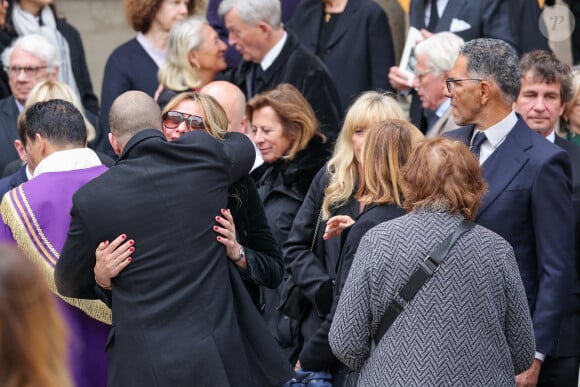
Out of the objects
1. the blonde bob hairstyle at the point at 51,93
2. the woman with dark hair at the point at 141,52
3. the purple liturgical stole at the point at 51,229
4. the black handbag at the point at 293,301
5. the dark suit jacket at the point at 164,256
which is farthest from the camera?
the woman with dark hair at the point at 141,52

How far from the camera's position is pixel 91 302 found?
485 cm

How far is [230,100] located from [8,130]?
192 centimetres

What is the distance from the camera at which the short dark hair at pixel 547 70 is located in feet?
19.1

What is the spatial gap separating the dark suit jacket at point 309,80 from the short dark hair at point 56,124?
2177 mm

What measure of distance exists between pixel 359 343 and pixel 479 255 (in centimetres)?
56

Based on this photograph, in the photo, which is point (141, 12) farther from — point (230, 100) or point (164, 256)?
point (164, 256)

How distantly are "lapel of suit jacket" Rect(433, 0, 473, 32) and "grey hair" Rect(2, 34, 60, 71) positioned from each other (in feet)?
8.87

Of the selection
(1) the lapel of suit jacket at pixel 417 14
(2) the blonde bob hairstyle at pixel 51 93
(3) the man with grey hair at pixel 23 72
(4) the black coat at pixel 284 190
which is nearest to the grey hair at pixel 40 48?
(3) the man with grey hair at pixel 23 72

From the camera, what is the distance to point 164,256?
14.1 ft

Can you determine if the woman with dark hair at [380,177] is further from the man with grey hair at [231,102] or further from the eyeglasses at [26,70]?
the eyeglasses at [26,70]

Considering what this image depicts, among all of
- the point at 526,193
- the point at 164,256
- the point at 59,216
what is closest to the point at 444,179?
the point at 526,193

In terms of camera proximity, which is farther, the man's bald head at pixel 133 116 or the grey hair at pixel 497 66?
the grey hair at pixel 497 66

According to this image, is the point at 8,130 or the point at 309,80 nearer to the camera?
the point at 309,80

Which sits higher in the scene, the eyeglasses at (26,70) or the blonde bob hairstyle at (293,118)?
the blonde bob hairstyle at (293,118)
